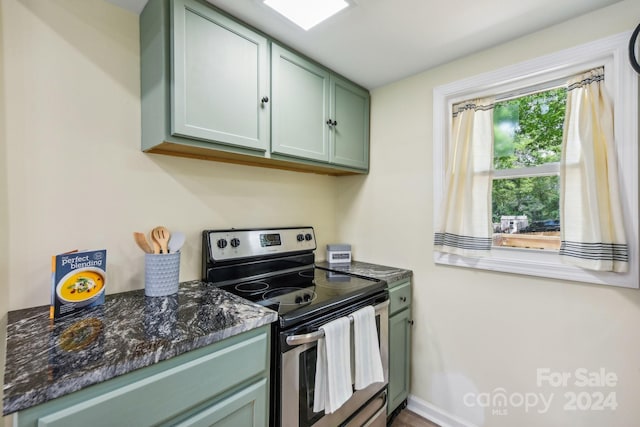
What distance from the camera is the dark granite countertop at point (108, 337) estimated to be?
2.10 feet

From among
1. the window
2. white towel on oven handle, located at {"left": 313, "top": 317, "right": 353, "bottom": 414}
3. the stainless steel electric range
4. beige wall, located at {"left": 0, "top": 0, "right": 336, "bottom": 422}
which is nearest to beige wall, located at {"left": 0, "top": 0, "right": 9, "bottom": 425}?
beige wall, located at {"left": 0, "top": 0, "right": 336, "bottom": 422}

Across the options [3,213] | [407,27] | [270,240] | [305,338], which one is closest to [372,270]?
[270,240]

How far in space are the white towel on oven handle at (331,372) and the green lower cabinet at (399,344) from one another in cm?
56

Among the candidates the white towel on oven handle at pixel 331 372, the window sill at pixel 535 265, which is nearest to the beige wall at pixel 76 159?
the white towel on oven handle at pixel 331 372

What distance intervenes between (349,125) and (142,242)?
146 cm

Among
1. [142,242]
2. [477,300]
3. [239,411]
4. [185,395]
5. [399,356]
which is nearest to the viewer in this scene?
[185,395]

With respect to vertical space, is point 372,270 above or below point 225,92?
below

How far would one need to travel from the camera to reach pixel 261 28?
4.62 ft

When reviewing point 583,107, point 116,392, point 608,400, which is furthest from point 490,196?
point 116,392

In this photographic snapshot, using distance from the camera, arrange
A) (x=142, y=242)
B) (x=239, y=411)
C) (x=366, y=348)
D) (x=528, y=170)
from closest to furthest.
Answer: (x=239, y=411) < (x=142, y=242) < (x=366, y=348) < (x=528, y=170)

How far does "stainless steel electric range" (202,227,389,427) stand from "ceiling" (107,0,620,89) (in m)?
1.12

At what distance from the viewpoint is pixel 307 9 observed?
126cm

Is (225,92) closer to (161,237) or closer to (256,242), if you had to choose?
(161,237)

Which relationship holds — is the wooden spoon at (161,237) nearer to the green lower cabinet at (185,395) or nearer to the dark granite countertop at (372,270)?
the green lower cabinet at (185,395)
